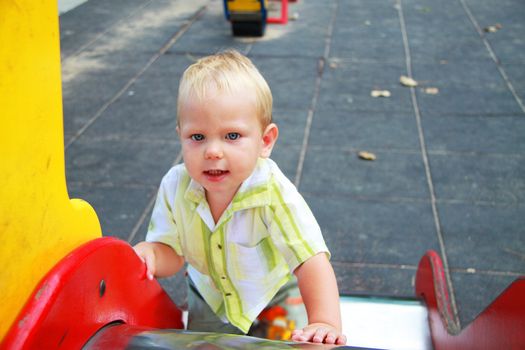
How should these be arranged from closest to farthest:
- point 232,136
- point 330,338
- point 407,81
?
point 330,338
point 232,136
point 407,81

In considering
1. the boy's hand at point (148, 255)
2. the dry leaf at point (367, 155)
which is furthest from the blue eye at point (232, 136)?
the dry leaf at point (367, 155)

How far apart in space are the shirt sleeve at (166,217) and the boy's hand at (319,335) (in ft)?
1.70

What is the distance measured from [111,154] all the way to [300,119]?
1276 mm

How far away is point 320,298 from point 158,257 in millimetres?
483

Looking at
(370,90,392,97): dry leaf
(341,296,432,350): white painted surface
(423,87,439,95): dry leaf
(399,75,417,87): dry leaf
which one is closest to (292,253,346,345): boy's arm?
(341,296,432,350): white painted surface

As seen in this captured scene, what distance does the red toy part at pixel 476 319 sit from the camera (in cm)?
129

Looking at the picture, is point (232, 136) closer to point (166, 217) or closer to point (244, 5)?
point (166, 217)

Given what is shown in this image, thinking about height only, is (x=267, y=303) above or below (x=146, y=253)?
below

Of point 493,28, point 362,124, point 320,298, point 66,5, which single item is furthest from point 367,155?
point 66,5

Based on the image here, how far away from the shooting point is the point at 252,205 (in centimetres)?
151

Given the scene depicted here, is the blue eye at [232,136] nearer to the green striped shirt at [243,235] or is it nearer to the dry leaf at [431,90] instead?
the green striped shirt at [243,235]

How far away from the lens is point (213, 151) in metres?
1.33

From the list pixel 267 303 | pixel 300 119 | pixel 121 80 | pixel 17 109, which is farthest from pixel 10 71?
pixel 121 80

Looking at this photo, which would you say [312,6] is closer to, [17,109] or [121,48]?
[121,48]
